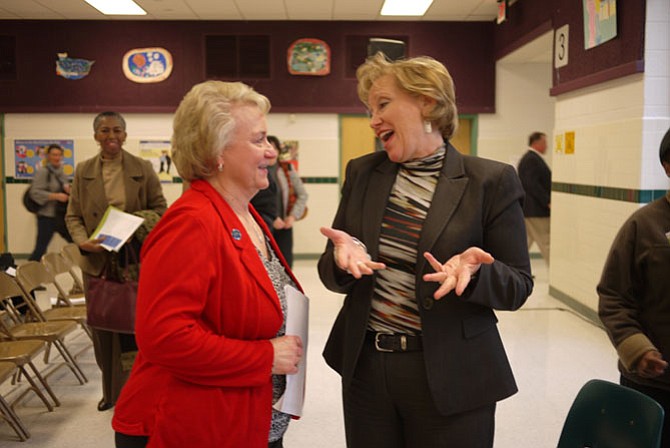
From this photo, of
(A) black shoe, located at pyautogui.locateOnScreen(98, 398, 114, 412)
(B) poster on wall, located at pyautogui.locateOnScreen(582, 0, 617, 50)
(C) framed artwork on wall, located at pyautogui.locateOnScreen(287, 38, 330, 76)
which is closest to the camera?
(A) black shoe, located at pyautogui.locateOnScreen(98, 398, 114, 412)

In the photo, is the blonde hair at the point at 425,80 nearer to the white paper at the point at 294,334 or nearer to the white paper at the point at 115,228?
the white paper at the point at 294,334

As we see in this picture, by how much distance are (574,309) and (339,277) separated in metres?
5.39

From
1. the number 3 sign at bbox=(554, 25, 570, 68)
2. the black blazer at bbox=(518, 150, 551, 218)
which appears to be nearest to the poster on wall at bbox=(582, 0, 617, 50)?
the number 3 sign at bbox=(554, 25, 570, 68)

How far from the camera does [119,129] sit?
394cm

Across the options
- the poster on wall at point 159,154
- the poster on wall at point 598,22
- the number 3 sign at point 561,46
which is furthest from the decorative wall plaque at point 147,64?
the poster on wall at point 598,22

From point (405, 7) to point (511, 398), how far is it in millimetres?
Answer: 6228

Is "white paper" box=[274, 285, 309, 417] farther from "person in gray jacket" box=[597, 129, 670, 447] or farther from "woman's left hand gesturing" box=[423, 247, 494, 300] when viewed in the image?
"person in gray jacket" box=[597, 129, 670, 447]

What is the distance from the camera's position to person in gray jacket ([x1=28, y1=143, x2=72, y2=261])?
8234 mm

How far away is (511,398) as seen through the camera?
4219 mm

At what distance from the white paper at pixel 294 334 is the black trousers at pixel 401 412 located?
0.14m

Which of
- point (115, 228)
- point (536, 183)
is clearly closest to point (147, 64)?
point (536, 183)

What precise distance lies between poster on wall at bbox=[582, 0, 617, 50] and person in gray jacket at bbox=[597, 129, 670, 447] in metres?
4.00

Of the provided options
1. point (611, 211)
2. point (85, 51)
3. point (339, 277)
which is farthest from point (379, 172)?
point (85, 51)

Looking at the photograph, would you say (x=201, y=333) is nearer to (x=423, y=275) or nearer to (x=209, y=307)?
(x=209, y=307)
